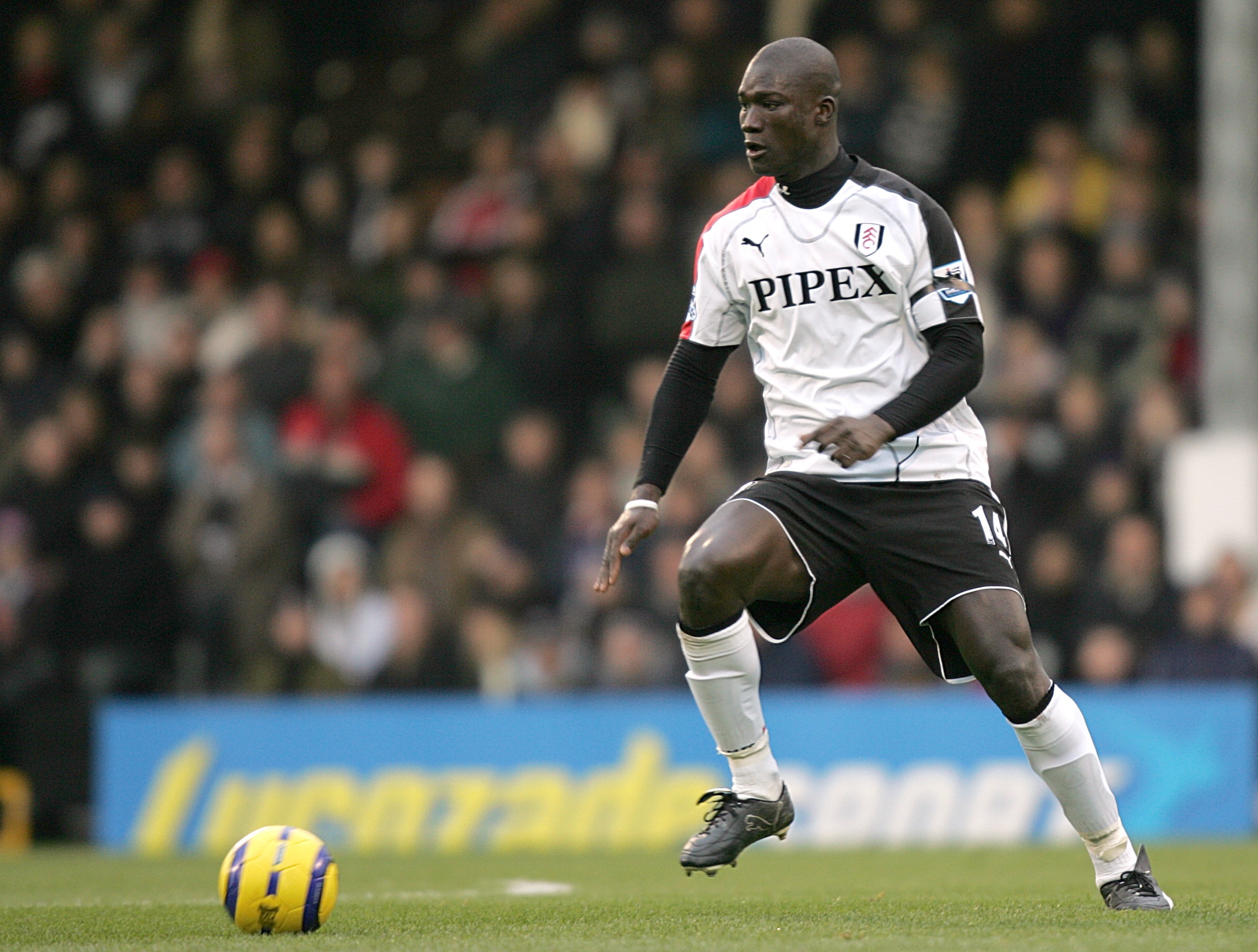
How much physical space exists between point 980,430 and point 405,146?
9.87m

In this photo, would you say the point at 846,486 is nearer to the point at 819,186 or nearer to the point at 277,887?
the point at 819,186

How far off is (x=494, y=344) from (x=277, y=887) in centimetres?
815

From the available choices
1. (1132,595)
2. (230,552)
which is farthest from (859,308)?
(230,552)

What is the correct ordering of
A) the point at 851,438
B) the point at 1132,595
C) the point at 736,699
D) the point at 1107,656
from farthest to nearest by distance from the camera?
1. the point at 1132,595
2. the point at 1107,656
3. the point at 736,699
4. the point at 851,438

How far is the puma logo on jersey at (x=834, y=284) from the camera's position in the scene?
5.62 m

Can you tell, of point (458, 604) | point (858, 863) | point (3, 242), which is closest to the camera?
point (858, 863)

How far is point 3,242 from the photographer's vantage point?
14688 mm

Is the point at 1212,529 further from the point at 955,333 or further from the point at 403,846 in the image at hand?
the point at 955,333

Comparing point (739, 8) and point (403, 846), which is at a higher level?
point (739, 8)

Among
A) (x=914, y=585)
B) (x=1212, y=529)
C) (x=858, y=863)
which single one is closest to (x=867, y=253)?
(x=914, y=585)

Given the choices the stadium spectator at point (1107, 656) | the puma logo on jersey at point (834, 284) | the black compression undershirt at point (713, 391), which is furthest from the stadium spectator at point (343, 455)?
the puma logo on jersey at point (834, 284)

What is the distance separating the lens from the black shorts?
5512 mm

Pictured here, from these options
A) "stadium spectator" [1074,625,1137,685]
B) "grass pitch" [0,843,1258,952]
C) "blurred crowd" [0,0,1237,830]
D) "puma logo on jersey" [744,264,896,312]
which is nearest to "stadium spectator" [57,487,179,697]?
"blurred crowd" [0,0,1237,830]

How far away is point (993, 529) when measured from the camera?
5.61 meters
